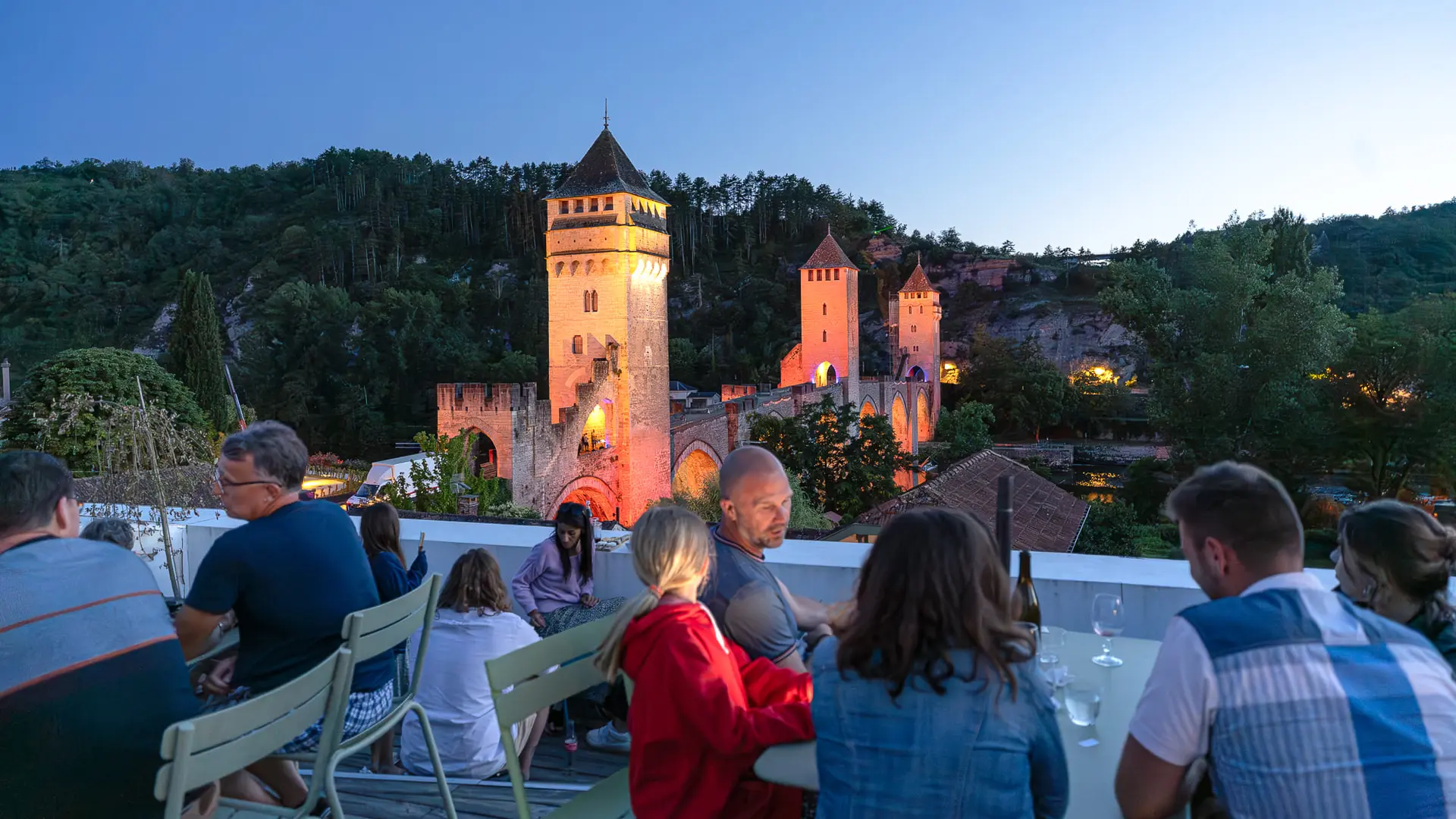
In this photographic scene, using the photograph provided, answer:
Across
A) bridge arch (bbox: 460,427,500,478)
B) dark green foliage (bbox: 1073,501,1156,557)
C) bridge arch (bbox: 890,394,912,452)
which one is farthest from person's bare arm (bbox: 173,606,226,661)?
bridge arch (bbox: 890,394,912,452)

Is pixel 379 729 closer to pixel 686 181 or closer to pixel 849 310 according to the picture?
pixel 849 310

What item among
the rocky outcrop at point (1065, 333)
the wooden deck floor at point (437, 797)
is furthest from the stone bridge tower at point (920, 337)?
the wooden deck floor at point (437, 797)

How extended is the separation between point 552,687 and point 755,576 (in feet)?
1.56

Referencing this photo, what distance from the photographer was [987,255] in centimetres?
5803

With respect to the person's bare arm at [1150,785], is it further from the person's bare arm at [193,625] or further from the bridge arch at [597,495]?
the bridge arch at [597,495]

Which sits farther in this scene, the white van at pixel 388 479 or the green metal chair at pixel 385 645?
the white van at pixel 388 479

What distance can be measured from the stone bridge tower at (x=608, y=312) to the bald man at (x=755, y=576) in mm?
19808

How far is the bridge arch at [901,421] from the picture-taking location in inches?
1510

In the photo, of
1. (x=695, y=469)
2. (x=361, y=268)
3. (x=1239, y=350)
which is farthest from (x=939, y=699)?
(x=361, y=268)

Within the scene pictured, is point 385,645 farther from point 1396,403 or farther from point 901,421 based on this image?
point 901,421

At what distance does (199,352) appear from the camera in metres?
27.4

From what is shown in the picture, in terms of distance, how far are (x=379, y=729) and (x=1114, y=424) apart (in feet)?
146

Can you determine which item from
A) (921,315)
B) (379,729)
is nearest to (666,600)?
(379,729)

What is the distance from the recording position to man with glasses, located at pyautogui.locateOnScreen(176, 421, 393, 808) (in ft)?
6.87
